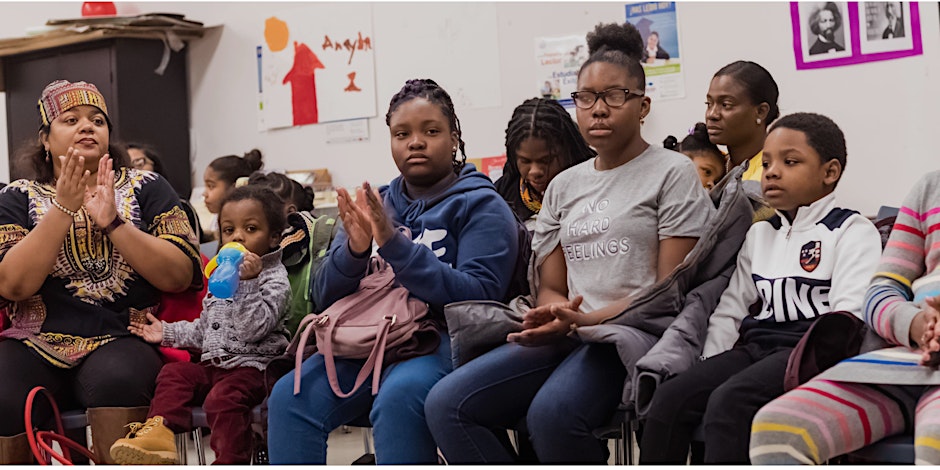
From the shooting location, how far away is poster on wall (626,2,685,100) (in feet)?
12.5

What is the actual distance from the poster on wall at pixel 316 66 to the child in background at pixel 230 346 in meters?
2.08

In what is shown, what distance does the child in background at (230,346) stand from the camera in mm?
2248

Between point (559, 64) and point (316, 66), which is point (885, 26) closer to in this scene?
point (559, 64)

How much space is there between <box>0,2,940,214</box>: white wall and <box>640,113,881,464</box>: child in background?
5.09ft

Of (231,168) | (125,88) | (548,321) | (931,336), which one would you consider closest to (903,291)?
(931,336)

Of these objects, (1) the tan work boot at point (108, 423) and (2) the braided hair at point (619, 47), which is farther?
(1) the tan work boot at point (108, 423)

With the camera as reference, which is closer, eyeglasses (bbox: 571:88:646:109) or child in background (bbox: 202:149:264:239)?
eyeglasses (bbox: 571:88:646:109)

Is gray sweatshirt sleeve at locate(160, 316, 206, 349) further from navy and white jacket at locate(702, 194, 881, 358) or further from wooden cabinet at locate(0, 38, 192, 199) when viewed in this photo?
wooden cabinet at locate(0, 38, 192, 199)

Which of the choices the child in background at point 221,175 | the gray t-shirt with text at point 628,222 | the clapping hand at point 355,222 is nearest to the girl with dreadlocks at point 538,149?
the gray t-shirt with text at point 628,222

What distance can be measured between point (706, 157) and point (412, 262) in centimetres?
116

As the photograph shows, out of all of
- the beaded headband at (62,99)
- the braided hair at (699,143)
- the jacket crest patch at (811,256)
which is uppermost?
the beaded headband at (62,99)

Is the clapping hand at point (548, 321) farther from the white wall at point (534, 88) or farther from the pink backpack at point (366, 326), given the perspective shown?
the white wall at point (534, 88)

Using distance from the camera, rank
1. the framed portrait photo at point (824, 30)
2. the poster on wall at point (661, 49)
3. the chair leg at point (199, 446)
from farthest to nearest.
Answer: the poster on wall at point (661, 49) → the framed portrait photo at point (824, 30) → the chair leg at point (199, 446)

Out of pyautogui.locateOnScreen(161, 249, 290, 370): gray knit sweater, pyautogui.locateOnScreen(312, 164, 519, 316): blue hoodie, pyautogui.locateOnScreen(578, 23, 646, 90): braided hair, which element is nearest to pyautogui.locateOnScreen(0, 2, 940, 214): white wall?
pyautogui.locateOnScreen(578, 23, 646, 90): braided hair
